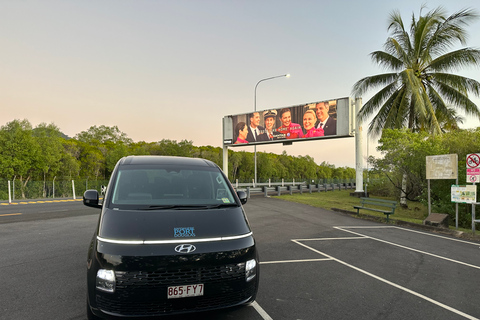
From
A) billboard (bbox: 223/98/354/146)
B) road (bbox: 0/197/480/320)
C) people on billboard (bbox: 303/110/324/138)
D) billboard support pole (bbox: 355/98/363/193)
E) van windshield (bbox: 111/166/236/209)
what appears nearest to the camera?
van windshield (bbox: 111/166/236/209)

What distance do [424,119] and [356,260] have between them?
59.8 ft

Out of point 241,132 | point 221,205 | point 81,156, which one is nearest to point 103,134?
point 81,156

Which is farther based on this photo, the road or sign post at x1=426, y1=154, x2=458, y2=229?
sign post at x1=426, y1=154, x2=458, y2=229

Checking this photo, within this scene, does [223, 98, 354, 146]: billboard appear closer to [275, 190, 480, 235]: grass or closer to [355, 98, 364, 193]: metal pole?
[355, 98, 364, 193]: metal pole

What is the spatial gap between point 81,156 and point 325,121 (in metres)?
56.3

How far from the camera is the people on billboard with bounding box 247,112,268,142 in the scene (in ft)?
102

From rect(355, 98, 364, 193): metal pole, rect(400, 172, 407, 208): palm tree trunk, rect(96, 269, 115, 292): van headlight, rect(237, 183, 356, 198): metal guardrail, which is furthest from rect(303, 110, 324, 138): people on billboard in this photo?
rect(96, 269, 115, 292): van headlight

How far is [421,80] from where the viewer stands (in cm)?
2261

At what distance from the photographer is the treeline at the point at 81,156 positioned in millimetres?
40844

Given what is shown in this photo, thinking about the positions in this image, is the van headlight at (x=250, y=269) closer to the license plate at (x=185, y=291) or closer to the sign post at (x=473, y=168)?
Answer: the license plate at (x=185, y=291)

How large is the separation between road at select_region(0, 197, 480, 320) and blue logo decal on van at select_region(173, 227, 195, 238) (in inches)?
33.0

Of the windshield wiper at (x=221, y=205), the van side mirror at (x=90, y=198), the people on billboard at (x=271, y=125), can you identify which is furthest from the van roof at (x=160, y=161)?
the people on billboard at (x=271, y=125)

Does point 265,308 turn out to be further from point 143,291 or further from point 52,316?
point 52,316

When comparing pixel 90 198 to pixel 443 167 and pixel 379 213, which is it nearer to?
pixel 443 167
